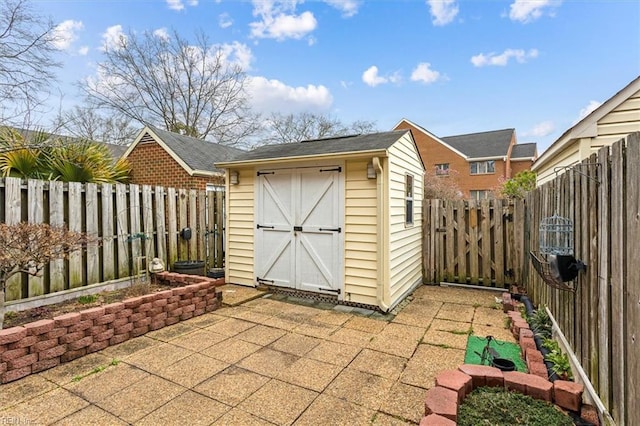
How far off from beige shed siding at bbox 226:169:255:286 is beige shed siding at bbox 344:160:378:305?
1917 millimetres

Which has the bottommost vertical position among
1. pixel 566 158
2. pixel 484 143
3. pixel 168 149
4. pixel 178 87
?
pixel 566 158

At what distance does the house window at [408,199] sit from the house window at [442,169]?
1913 centimetres

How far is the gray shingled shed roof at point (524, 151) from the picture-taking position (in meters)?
23.9

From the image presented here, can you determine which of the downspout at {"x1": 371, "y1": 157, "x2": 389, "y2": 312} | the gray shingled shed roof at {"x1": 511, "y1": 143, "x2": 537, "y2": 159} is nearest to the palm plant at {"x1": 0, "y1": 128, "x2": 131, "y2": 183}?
the downspout at {"x1": 371, "y1": 157, "x2": 389, "y2": 312}

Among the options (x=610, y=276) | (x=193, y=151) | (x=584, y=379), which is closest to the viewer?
(x=610, y=276)

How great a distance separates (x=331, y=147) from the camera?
545 centimetres

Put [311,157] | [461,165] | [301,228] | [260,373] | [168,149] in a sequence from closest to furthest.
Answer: [260,373] < [311,157] < [301,228] < [168,149] < [461,165]

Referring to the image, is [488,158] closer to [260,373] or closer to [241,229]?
[241,229]

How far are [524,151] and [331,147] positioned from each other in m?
24.7

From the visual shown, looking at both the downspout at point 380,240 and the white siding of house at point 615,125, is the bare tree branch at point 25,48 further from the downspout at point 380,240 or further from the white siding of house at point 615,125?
the white siding of house at point 615,125

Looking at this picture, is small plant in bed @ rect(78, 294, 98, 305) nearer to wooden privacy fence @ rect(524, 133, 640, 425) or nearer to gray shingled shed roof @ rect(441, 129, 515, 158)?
wooden privacy fence @ rect(524, 133, 640, 425)

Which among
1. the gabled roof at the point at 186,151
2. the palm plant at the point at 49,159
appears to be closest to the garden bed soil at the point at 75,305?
the palm plant at the point at 49,159

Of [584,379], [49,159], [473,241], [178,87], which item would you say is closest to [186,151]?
[49,159]

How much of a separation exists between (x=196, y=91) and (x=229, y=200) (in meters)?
15.7
